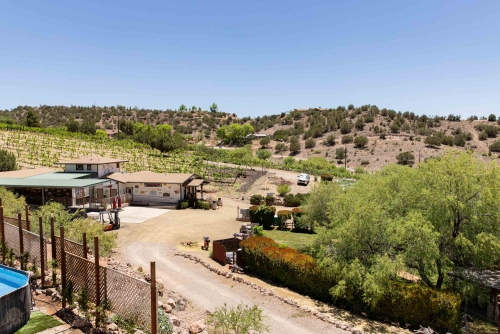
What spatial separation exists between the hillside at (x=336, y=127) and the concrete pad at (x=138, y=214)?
54067mm

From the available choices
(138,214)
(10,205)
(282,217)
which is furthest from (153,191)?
(10,205)

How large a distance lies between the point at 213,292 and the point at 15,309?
8639 mm

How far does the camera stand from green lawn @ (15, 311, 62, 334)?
8758 mm

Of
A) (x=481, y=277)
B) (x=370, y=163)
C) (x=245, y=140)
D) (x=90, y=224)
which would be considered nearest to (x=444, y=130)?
(x=370, y=163)

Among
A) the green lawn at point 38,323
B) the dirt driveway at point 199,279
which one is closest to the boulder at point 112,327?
the green lawn at point 38,323

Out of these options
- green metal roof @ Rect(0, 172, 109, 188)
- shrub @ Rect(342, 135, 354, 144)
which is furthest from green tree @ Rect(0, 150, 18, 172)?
shrub @ Rect(342, 135, 354, 144)

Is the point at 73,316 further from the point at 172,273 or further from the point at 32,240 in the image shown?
the point at 172,273

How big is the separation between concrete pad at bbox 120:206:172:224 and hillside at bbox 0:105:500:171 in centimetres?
5407

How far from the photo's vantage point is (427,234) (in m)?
14.8

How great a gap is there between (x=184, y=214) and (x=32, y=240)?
2263 centimetres

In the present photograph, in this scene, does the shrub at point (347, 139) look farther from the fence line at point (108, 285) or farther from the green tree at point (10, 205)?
the fence line at point (108, 285)

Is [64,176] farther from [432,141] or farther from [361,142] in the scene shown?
[432,141]

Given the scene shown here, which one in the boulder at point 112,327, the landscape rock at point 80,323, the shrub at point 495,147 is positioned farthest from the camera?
the shrub at point 495,147

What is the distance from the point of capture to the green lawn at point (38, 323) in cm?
876
